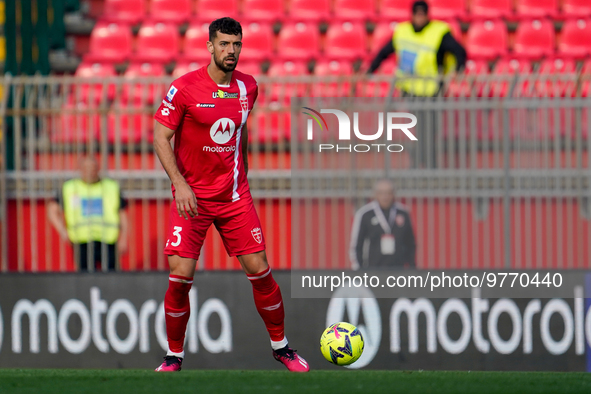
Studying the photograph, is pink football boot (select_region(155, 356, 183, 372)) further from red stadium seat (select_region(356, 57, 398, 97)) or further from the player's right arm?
red stadium seat (select_region(356, 57, 398, 97))

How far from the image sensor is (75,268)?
8125mm

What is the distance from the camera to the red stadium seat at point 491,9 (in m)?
12.2

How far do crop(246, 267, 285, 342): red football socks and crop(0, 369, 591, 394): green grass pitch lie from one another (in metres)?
0.38

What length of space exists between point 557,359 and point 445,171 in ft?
5.91

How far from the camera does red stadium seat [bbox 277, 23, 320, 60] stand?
11.7 metres

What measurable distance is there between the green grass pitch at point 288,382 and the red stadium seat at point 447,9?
7.14 meters

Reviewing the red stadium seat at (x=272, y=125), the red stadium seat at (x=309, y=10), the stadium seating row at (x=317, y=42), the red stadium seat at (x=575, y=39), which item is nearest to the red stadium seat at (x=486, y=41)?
the stadium seating row at (x=317, y=42)

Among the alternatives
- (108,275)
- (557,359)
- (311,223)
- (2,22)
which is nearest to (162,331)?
(108,275)

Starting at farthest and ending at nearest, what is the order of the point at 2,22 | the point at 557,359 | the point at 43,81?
the point at 2,22 → the point at 43,81 → the point at 557,359

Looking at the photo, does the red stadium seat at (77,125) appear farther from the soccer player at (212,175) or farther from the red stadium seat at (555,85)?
the red stadium seat at (555,85)

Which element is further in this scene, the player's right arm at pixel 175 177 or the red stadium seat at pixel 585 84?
the red stadium seat at pixel 585 84

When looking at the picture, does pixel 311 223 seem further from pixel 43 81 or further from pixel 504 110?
pixel 43 81

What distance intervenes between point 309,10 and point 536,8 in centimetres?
306

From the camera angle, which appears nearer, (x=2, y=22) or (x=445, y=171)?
(x=445, y=171)
